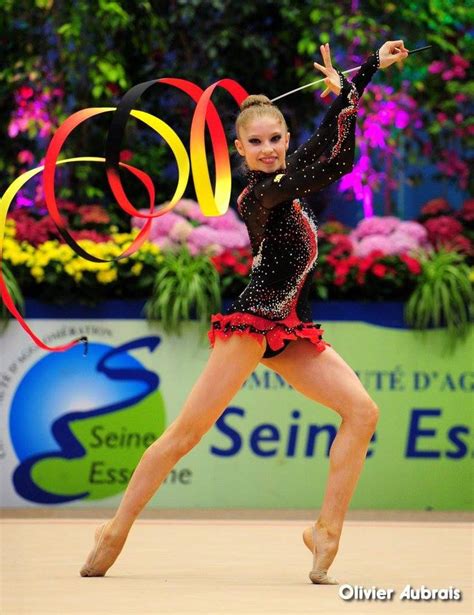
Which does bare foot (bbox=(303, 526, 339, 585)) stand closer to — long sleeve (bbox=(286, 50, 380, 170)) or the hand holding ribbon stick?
long sleeve (bbox=(286, 50, 380, 170))

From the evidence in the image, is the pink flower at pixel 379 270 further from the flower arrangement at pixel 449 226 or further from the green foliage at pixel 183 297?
the green foliage at pixel 183 297

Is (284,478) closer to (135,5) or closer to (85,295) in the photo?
(85,295)

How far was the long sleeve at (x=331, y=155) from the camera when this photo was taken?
5105 millimetres

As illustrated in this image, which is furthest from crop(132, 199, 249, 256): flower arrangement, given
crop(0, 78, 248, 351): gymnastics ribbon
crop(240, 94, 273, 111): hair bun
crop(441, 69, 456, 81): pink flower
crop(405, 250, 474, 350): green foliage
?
crop(240, 94, 273, 111): hair bun

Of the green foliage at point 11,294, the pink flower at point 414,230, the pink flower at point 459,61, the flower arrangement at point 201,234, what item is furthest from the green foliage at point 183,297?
the pink flower at point 459,61

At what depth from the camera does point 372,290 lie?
9.31 metres

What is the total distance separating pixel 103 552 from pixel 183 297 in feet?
13.1

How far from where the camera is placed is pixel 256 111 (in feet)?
17.9

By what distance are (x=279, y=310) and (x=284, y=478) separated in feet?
13.1

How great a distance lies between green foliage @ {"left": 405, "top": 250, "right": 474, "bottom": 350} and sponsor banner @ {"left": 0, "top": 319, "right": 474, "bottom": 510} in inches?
7.2

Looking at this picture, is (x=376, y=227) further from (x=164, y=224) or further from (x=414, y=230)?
(x=164, y=224)

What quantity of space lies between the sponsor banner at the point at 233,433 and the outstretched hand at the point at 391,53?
4126mm

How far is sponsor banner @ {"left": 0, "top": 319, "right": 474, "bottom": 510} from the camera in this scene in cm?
916

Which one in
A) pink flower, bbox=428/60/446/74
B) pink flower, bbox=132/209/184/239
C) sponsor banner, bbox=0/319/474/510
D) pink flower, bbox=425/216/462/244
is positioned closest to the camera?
sponsor banner, bbox=0/319/474/510
